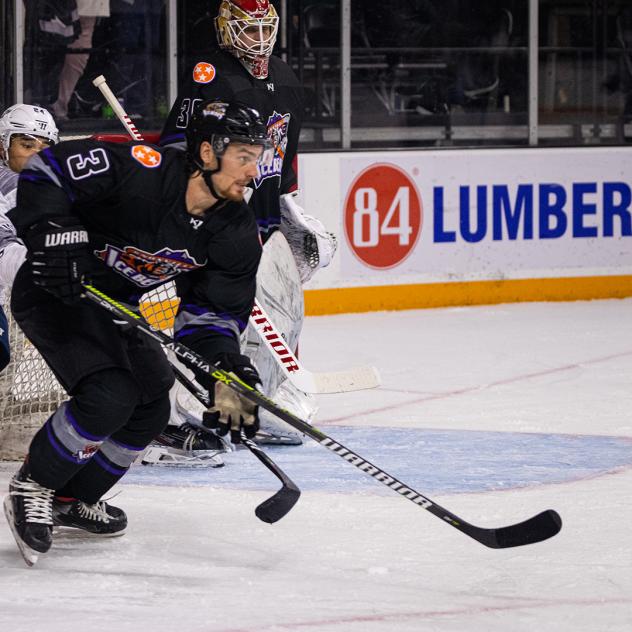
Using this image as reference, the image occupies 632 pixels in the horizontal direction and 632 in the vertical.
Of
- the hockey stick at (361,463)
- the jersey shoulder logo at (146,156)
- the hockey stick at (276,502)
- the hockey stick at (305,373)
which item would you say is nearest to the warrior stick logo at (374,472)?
the hockey stick at (361,463)

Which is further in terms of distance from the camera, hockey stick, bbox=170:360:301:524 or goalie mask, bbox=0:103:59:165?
goalie mask, bbox=0:103:59:165

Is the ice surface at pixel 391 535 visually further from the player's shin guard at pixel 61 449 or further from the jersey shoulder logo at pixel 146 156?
the jersey shoulder logo at pixel 146 156

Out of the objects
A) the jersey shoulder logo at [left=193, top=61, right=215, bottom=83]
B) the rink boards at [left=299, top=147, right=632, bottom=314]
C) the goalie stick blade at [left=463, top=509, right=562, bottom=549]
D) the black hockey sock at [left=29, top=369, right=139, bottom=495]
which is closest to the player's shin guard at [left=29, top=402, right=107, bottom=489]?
the black hockey sock at [left=29, top=369, right=139, bottom=495]

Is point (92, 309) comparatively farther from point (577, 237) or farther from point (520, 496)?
point (577, 237)

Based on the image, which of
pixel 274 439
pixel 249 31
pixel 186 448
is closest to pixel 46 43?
pixel 249 31

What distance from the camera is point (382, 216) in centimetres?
653

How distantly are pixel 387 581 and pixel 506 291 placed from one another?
4256mm

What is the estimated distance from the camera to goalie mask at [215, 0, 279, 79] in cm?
387

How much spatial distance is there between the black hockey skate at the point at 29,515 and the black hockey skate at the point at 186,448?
874 mm

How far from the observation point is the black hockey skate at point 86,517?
9.82 ft

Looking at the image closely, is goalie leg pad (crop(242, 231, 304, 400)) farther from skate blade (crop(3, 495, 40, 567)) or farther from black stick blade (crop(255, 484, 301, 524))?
skate blade (crop(3, 495, 40, 567))

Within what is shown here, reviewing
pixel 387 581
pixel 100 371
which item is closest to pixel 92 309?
pixel 100 371

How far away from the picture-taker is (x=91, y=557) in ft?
9.43

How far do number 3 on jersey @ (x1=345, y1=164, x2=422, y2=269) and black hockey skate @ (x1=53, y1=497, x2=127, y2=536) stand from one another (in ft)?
11.8
